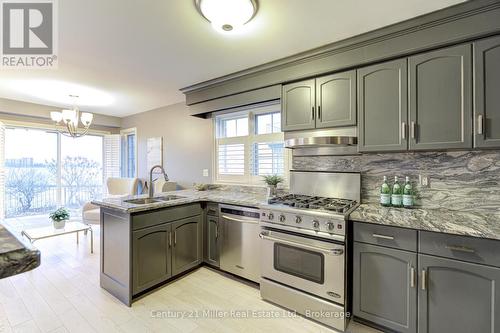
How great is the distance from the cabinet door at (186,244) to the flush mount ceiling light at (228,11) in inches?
77.7

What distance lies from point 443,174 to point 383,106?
2.62ft

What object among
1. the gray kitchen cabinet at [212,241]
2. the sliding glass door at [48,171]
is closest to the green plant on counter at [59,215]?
the sliding glass door at [48,171]

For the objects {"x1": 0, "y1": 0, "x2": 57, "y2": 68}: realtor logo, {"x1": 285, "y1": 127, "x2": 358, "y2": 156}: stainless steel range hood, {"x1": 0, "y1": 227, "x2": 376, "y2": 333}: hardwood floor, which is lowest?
{"x1": 0, "y1": 227, "x2": 376, "y2": 333}: hardwood floor

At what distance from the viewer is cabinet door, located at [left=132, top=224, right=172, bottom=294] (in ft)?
7.13

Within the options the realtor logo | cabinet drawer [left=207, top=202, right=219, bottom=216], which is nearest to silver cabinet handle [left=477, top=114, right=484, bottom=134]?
cabinet drawer [left=207, top=202, right=219, bottom=216]

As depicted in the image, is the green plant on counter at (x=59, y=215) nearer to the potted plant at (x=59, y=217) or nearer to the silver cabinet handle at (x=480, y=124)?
the potted plant at (x=59, y=217)

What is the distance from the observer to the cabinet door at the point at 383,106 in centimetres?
194

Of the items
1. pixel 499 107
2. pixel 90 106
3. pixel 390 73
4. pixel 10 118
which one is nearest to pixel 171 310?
pixel 390 73

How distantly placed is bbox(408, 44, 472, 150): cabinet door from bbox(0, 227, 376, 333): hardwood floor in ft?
5.35

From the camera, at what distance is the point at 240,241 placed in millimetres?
2568

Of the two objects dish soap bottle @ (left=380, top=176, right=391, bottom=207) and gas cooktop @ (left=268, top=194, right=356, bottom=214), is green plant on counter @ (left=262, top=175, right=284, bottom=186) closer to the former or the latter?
gas cooktop @ (left=268, top=194, right=356, bottom=214)

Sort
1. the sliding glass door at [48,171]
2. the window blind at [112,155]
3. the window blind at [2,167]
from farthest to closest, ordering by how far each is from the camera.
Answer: the window blind at [112,155]
the sliding glass door at [48,171]
the window blind at [2,167]

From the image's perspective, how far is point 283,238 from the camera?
2.13 metres

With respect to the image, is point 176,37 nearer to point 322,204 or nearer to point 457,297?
point 322,204
